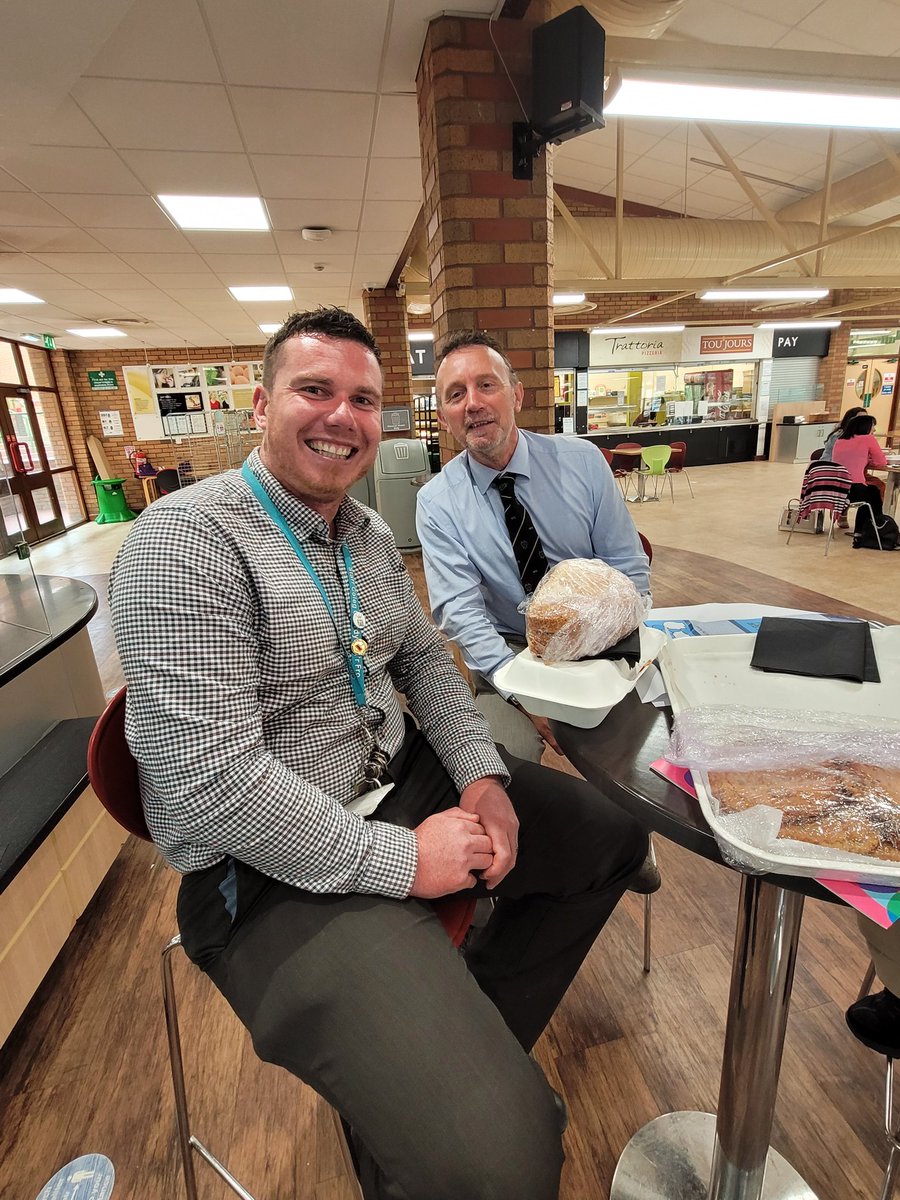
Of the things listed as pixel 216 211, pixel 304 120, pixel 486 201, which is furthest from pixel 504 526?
pixel 216 211

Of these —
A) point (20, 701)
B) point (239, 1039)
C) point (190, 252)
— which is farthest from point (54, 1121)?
point (190, 252)

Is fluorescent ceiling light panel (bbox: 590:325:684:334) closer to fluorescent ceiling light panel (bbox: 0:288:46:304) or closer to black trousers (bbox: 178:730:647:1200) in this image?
fluorescent ceiling light panel (bbox: 0:288:46:304)

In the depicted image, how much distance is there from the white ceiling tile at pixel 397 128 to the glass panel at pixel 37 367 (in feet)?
27.5

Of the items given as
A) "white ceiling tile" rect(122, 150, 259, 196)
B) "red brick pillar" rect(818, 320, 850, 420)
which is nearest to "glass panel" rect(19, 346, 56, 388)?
"white ceiling tile" rect(122, 150, 259, 196)

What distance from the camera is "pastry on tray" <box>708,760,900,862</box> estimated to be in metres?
0.63

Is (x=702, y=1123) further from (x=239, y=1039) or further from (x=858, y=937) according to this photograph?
(x=239, y=1039)

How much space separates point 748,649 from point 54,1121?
1.78 meters

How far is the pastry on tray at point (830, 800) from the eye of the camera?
0.63 m

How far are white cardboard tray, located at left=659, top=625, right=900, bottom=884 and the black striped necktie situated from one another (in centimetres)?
79

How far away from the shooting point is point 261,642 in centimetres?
101

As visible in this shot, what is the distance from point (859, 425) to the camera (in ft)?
19.0

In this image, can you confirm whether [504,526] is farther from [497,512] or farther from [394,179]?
[394,179]

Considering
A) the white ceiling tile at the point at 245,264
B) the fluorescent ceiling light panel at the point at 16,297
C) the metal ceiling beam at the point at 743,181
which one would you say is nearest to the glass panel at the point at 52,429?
the fluorescent ceiling light panel at the point at 16,297

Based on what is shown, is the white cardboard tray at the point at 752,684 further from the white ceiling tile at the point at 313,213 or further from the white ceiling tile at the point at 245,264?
the white ceiling tile at the point at 245,264
